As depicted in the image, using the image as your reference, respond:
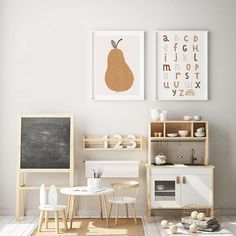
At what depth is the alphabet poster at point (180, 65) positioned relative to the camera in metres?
6.89

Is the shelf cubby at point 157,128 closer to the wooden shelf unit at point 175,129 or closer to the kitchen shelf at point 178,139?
the wooden shelf unit at point 175,129

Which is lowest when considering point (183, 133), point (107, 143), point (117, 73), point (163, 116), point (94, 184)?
point (94, 184)

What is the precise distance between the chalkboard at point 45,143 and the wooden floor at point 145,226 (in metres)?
0.73

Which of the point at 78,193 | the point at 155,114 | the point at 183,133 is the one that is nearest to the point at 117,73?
the point at 155,114

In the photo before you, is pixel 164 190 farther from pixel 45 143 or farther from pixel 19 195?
pixel 19 195

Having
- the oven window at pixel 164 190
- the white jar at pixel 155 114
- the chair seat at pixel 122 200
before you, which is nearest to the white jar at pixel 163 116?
the white jar at pixel 155 114

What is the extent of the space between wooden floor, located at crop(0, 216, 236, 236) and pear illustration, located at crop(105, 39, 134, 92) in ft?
6.08

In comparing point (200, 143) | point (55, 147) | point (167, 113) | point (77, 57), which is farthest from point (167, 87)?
point (55, 147)

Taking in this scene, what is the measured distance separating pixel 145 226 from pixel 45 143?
5.65ft

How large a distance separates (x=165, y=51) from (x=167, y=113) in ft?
2.85

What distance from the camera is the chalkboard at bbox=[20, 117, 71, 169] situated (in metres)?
6.59

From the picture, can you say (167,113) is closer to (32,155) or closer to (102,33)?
(102,33)

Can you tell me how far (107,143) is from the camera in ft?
22.4

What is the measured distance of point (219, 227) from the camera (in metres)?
5.81
